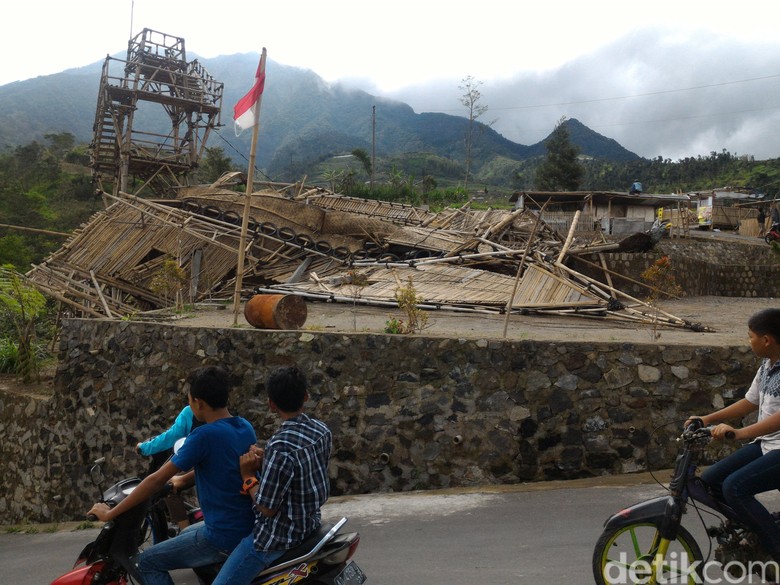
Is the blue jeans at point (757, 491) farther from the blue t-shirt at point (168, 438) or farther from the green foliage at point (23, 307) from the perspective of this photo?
the green foliage at point (23, 307)

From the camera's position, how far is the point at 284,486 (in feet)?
9.65

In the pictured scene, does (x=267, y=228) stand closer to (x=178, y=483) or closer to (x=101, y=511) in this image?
(x=178, y=483)

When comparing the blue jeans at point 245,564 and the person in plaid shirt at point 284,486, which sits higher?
the person in plaid shirt at point 284,486

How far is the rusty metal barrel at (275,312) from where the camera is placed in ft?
26.0

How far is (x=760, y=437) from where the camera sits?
3.46 m

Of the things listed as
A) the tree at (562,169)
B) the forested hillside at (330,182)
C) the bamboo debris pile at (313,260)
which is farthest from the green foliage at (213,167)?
the bamboo debris pile at (313,260)

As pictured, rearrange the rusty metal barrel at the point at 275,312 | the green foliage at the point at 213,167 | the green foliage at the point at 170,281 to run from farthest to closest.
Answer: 1. the green foliage at the point at 213,167
2. the green foliage at the point at 170,281
3. the rusty metal barrel at the point at 275,312

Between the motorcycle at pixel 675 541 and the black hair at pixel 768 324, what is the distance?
61 centimetres

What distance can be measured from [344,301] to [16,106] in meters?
131

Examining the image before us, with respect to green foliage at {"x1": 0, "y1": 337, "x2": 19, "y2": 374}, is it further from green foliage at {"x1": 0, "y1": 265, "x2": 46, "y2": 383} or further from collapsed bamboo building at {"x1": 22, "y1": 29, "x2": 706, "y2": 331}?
collapsed bamboo building at {"x1": 22, "y1": 29, "x2": 706, "y2": 331}

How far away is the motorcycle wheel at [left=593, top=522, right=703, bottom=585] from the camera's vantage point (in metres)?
3.33

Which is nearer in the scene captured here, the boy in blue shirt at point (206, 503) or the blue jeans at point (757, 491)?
the boy in blue shirt at point (206, 503)

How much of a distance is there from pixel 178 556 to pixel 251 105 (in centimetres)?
651

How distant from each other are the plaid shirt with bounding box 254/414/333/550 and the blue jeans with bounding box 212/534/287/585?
0.04 metres
